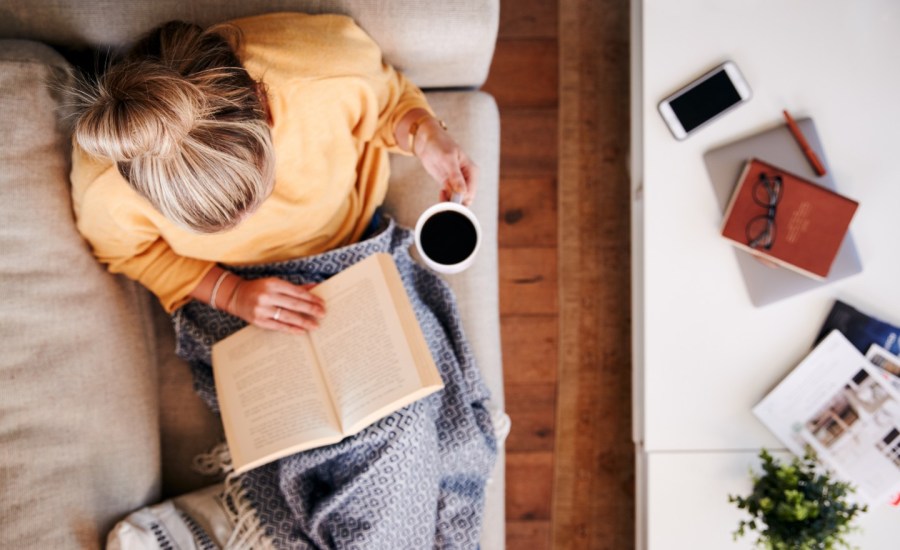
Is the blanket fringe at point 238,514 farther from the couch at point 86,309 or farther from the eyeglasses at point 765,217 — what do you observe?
the eyeglasses at point 765,217

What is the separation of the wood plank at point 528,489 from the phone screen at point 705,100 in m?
0.90

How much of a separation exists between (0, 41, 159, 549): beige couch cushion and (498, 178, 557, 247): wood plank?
902 millimetres

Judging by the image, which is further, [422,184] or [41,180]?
[422,184]

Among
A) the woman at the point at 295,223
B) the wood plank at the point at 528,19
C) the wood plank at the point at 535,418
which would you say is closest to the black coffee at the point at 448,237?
the woman at the point at 295,223

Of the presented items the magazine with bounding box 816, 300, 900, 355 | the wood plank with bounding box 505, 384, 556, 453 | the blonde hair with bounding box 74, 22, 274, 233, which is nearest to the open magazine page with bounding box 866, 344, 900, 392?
the magazine with bounding box 816, 300, 900, 355

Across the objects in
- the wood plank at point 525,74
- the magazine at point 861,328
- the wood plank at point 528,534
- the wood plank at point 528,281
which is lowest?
the wood plank at point 528,534

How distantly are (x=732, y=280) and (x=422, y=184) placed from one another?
554 millimetres

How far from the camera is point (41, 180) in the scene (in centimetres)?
94

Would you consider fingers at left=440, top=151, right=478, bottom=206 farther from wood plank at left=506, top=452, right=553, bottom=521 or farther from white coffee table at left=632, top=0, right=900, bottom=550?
wood plank at left=506, top=452, right=553, bottom=521

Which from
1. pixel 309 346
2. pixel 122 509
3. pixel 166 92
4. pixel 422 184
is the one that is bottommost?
pixel 122 509

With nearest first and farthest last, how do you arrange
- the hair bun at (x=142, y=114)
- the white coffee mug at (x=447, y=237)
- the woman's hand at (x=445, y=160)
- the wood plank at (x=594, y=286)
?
the hair bun at (x=142, y=114)
the white coffee mug at (x=447, y=237)
the woman's hand at (x=445, y=160)
the wood plank at (x=594, y=286)

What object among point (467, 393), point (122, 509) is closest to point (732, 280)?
point (467, 393)

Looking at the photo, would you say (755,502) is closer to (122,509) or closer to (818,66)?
(818,66)

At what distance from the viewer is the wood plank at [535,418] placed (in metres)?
1.58
